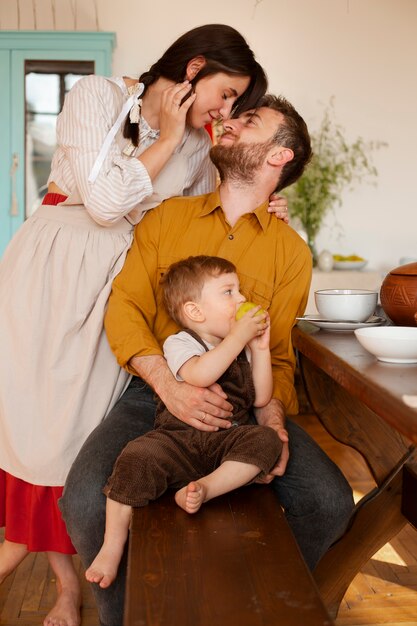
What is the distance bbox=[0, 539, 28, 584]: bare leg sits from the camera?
2.21m

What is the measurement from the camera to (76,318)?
6.72ft

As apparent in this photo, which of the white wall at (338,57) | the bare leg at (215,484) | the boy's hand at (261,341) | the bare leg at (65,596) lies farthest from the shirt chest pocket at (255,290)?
the white wall at (338,57)

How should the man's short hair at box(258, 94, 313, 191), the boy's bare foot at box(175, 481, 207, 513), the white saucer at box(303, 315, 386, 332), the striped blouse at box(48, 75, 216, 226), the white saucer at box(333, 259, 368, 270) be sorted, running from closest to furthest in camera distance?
the boy's bare foot at box(175, 481, 207, 513) → the white saucer at box(303, 315, 386, 332) → the striped blouse at box(48, 75, 216, 226) → the man's short hair at box(258, 94, 313, 191) → the white saucer at box(333, 259, 368, 270)

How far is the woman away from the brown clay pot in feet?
2.28

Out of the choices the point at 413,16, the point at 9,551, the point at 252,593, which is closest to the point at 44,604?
the point at 9,551

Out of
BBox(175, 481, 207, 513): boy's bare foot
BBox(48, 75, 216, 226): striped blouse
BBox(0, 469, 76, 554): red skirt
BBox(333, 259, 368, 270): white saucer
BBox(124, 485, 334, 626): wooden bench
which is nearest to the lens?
BBox(124, 485, 334, 626): wooden bench

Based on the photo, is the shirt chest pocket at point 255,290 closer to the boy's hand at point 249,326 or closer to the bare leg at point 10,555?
the boy's hand at point 249,326

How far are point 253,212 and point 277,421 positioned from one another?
0.61 m

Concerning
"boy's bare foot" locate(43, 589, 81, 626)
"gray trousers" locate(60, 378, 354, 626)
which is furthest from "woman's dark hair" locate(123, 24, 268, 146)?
"boy's bare foot" locate(43, 589, 81, 626)

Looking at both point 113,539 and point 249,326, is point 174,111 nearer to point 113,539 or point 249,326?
point 249,326

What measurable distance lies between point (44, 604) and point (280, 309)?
112cm

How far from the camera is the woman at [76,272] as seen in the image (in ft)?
6.65

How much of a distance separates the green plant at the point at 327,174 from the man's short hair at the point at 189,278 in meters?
3.33

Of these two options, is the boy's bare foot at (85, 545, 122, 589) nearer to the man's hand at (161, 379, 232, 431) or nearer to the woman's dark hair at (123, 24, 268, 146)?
the man's hand at (161, 379, 232, 431)
